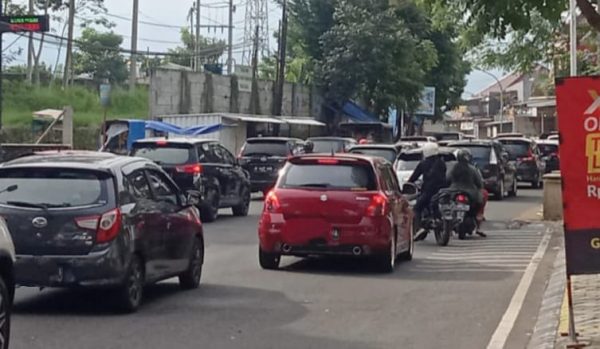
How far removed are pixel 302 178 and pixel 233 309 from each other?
12.9 feet

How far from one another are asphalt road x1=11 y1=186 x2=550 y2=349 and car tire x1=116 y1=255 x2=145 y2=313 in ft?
0.41

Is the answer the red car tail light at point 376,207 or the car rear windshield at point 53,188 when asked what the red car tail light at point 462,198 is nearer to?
the red car tail light at point 376,207

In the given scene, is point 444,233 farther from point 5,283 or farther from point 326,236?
point 5,283

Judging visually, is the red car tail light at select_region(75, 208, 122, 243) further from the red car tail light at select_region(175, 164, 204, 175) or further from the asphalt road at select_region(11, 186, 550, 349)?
the red car tail light at select_region(175, 164, 204, 175)

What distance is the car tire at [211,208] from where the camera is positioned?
24.4 m

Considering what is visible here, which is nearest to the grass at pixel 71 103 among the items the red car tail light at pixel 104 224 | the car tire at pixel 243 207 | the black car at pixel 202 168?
the car tire at pixel 243 207

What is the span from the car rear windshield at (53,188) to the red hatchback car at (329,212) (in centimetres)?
431

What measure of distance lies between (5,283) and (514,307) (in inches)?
239

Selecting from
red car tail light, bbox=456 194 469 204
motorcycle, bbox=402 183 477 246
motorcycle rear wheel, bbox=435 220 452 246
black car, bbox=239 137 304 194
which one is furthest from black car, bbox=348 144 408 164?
motorcycle rear wheel, bbox=435 220 452 246

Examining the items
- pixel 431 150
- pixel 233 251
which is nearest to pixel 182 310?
pixel 233 251

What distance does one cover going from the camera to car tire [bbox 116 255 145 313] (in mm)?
11766

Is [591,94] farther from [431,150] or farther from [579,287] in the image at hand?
[431,150]

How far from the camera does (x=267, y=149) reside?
32250mm

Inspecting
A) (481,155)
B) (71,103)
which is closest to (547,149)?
(481,155)
